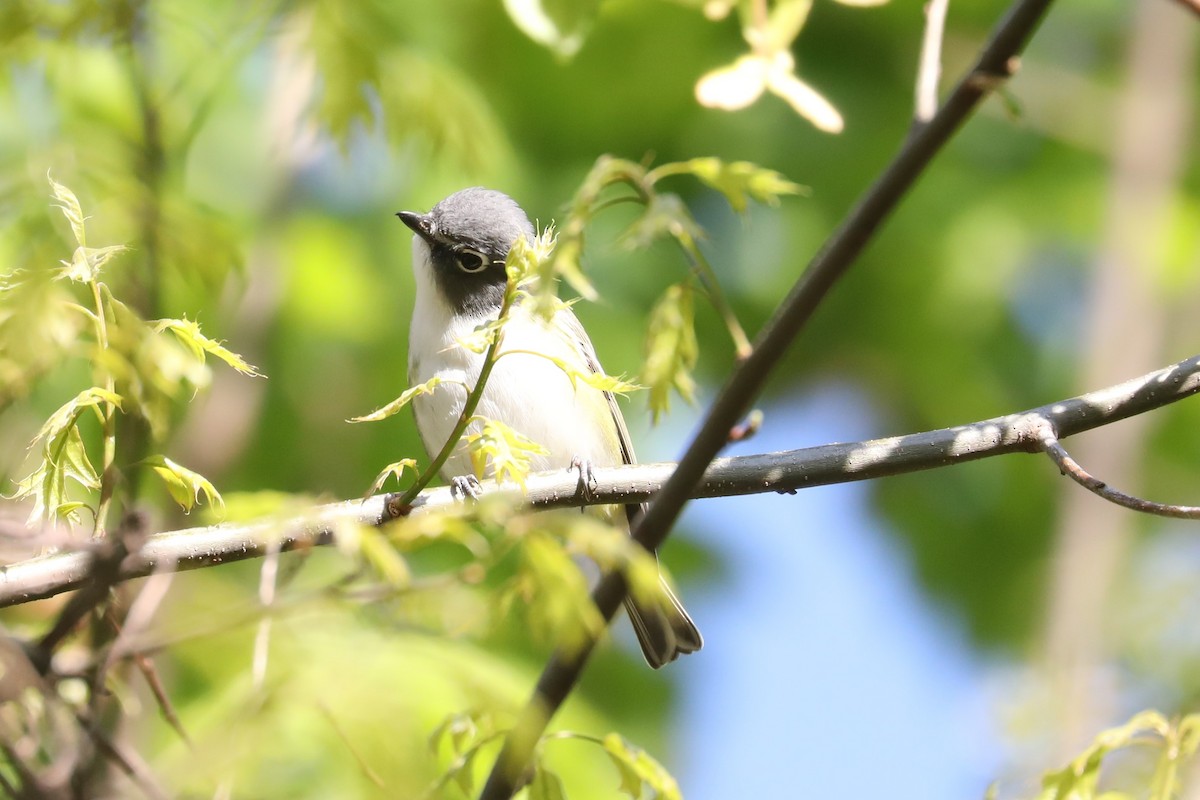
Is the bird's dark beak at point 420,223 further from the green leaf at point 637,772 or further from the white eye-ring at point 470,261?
the green leaf at point 637,772

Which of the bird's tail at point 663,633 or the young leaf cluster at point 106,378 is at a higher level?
the bird's tail at point 663,633

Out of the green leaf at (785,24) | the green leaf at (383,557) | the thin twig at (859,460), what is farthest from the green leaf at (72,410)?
the green leaf at (785,24)

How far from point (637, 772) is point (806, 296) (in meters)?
0.93

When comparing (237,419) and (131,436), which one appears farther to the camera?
(237,419)

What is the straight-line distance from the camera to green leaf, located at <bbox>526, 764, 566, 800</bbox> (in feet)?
6.80

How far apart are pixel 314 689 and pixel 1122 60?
23.2 ft

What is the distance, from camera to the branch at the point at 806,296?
57.7 inches

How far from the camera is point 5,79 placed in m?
2.87

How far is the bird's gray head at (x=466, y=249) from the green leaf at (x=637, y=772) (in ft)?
9.86

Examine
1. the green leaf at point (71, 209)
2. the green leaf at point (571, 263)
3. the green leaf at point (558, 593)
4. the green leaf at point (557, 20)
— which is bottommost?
the green leaf at point (558, 593)

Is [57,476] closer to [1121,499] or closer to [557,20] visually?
[557,20]

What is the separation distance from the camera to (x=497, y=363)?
4.79m

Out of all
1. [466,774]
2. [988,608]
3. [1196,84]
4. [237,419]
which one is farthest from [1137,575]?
[466,774]

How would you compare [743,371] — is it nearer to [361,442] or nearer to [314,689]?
[314,689]
